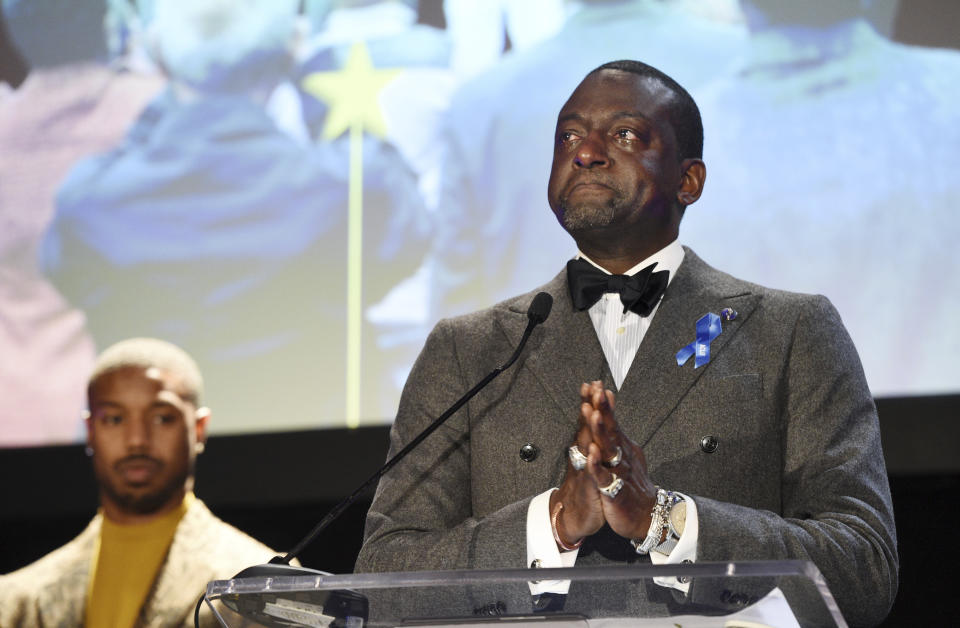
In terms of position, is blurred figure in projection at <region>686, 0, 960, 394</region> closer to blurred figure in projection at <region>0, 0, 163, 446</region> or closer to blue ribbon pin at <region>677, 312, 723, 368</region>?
blue ribbon pin at <region>677, 312, 723, 368</region>

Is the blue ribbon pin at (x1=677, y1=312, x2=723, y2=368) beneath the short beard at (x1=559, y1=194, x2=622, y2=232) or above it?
beneath

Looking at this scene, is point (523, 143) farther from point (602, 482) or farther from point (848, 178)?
point (602, 482)

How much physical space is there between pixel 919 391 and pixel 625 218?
1.50 m

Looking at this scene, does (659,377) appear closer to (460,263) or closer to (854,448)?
(854,448)

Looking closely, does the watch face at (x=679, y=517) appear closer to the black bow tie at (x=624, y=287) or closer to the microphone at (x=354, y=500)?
the microphone at (x=354, y=500)

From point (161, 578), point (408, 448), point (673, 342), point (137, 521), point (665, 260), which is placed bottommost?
point (161, 578)

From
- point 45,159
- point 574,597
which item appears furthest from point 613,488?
point 45,159

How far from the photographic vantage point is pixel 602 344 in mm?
2377

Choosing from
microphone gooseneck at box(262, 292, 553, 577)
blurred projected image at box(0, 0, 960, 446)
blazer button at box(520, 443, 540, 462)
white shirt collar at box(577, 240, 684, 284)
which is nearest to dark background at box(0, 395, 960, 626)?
blurred projected image at box(0, 0, 960, 446)

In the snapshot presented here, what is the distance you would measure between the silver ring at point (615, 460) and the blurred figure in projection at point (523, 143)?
6.11 ft

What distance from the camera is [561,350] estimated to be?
2322 millimetres

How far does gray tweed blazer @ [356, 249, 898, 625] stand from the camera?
192 centimetres

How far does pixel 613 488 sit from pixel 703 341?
0.64 m

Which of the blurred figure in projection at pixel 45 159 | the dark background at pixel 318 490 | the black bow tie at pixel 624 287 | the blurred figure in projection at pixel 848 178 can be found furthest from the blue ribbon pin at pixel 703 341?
the blurred figure in projection at pixel 45 159
